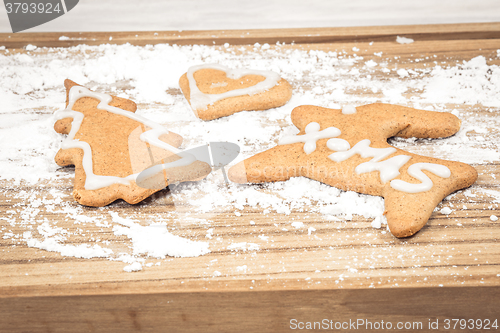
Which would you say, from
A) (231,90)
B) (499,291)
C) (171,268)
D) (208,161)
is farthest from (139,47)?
(499,291)

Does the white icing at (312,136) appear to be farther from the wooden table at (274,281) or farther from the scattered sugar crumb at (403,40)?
the scattered sugar crumb at (403,40)

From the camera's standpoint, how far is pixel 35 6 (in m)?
1.58

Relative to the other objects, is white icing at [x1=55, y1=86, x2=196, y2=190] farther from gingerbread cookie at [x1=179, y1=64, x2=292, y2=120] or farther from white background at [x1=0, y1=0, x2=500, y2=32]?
white background at [x1=0, y1=0, x2=500, y2=32]

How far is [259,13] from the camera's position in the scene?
1624mm

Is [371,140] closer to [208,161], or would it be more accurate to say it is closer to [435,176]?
[435,176]

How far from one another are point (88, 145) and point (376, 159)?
2.13 feet

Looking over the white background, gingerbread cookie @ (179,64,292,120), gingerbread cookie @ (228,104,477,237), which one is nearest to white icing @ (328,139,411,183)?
gingerbread cookie @ (228,104,477,237)

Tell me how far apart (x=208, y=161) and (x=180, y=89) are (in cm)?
35

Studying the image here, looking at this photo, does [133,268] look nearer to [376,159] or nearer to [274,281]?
[274,281]

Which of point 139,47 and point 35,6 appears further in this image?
point 35,6

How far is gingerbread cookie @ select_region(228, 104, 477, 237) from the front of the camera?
0.83 meters

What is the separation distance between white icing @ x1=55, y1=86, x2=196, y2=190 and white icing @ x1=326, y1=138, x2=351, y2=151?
12.0 inches

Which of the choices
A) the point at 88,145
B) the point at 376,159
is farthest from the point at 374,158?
the point at 88,145

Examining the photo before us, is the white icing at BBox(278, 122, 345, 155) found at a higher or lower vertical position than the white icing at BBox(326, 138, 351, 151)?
higher
